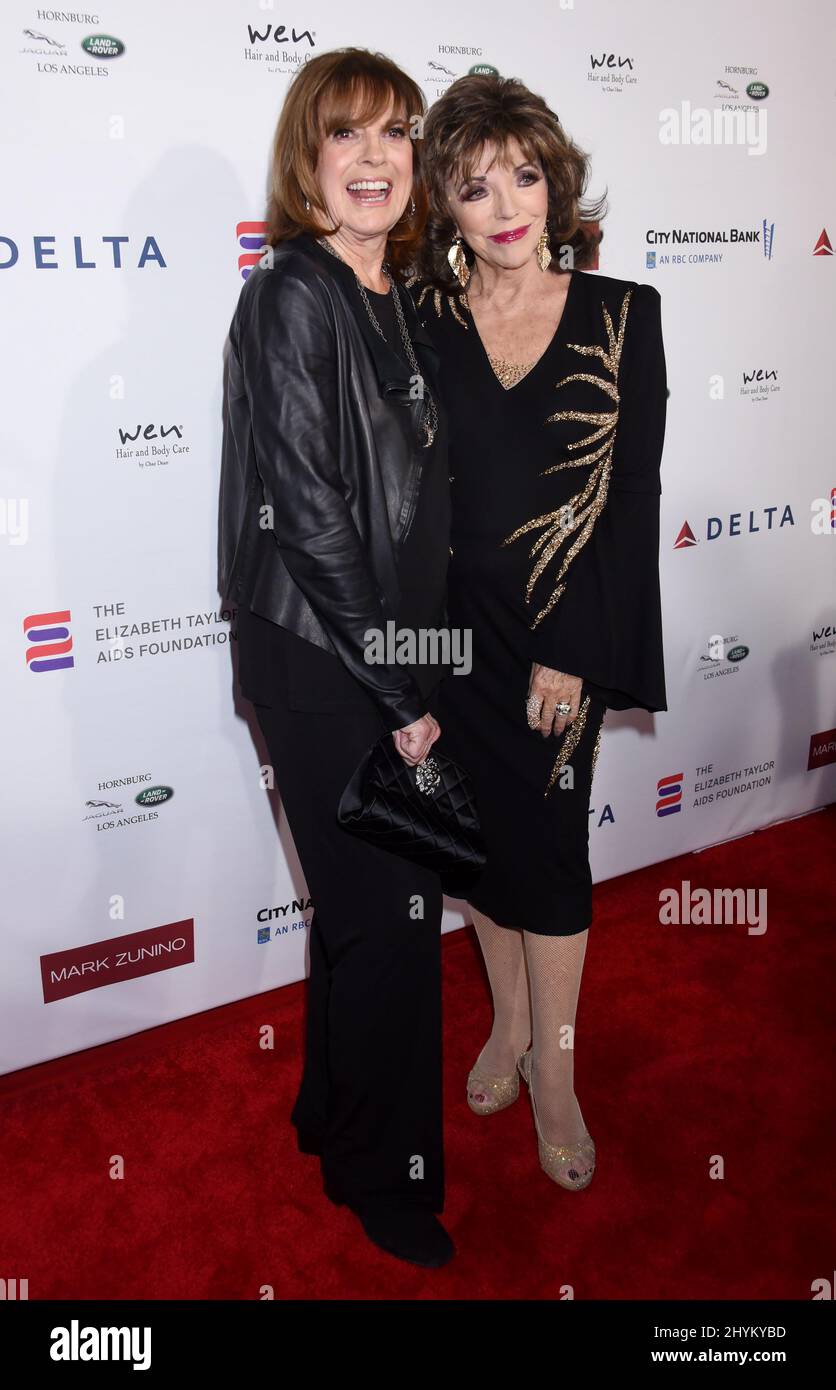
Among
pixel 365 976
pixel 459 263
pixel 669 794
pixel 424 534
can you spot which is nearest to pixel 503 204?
pixel 459 263

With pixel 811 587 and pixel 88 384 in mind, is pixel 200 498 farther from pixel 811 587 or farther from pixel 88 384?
pixel 811 587

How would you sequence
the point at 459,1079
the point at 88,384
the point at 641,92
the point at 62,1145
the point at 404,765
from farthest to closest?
1. the point at 641,92
2. the point at 459,1079
3. the point at 62,1145
4. the point at 88,384
5. the point at 404,765

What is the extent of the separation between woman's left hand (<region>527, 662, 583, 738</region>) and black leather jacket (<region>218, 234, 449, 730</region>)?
0.97 ft

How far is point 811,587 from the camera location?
352 cm

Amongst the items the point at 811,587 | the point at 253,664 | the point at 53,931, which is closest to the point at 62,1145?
the point at 53,931

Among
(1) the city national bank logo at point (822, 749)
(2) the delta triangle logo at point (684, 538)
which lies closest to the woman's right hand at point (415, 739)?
(2) the delta triangle logo at point (684, 538)

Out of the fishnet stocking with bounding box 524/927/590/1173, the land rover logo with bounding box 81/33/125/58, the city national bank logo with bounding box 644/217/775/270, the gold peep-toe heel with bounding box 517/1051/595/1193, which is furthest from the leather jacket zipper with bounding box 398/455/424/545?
the city national bank logo with bounding box 644/217/775/270

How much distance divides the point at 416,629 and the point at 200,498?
0.71 meters

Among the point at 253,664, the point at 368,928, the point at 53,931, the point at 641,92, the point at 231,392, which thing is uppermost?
the point at 641,92

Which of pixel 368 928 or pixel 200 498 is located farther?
pixel 200 498

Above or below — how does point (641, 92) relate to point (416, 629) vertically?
above

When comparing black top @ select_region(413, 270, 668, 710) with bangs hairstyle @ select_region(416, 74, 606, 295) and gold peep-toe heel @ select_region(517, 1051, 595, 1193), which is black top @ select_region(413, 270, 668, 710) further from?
gold peep-toe heel @ select_region(517, 1051, 595, 1193)

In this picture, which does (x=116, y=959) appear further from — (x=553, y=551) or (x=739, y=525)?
(x=739, y=525)

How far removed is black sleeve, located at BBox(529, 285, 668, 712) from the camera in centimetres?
204
